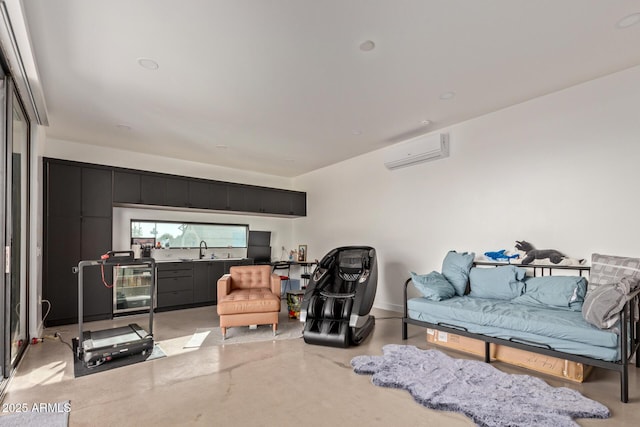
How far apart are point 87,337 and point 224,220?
3465 mm

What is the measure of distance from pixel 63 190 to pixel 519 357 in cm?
616

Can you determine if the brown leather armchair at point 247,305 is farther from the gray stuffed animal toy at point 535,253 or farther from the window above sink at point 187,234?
the gray stuffed animal toy at point 535,253

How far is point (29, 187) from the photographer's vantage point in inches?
152

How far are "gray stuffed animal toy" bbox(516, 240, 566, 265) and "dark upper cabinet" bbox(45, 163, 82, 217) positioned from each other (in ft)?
20.2

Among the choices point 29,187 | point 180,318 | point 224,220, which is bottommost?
point 180,318

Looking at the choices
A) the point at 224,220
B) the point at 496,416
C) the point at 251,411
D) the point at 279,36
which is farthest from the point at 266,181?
the point at 496,416

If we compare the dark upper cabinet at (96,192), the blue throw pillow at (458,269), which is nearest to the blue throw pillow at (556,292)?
the blue throw pillow at (458,269)

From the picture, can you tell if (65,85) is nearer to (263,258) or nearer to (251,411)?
(251,411)

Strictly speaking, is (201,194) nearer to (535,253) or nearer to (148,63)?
(148,63)

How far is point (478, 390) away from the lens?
2.57 meters

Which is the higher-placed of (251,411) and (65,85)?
(65,85)

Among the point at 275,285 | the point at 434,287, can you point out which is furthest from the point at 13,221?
the point at 434,287

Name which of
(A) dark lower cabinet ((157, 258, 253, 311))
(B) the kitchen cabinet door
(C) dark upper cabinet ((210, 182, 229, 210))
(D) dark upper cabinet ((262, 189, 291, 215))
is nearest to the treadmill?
(B) the kitchen cabinet door

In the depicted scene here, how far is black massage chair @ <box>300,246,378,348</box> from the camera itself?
146 inches
